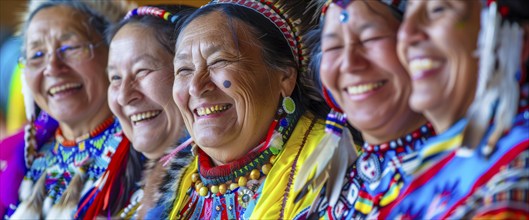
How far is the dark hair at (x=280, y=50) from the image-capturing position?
1.68 m

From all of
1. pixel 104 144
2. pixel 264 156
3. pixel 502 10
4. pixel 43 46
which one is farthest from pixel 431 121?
pixel 43 46

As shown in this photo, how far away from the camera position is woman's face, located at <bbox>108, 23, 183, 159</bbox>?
1928 mm

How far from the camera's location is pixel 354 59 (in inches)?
53.2

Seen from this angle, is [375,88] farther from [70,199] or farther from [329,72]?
[70,199]

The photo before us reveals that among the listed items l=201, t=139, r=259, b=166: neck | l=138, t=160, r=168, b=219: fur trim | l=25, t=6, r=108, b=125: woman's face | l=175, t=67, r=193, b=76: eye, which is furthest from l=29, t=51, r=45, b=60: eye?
l=201, t=139, r=259, b=166: neck

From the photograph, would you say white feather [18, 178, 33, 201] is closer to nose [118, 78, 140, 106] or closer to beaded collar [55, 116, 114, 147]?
beaded collar [55, 116, 114, 147]

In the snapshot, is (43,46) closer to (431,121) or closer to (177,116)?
(177,116)

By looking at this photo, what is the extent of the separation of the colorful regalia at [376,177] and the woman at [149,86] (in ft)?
1.80

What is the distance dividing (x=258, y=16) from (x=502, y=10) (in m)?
0.66

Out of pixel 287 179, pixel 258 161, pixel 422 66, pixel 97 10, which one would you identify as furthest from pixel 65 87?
pixel 422 66

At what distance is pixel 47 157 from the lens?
237cm

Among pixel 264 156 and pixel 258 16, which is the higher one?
pixel 258 16

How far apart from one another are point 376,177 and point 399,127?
0.37 ft

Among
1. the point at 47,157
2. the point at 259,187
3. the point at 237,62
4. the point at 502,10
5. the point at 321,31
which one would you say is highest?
the point at 502,10
